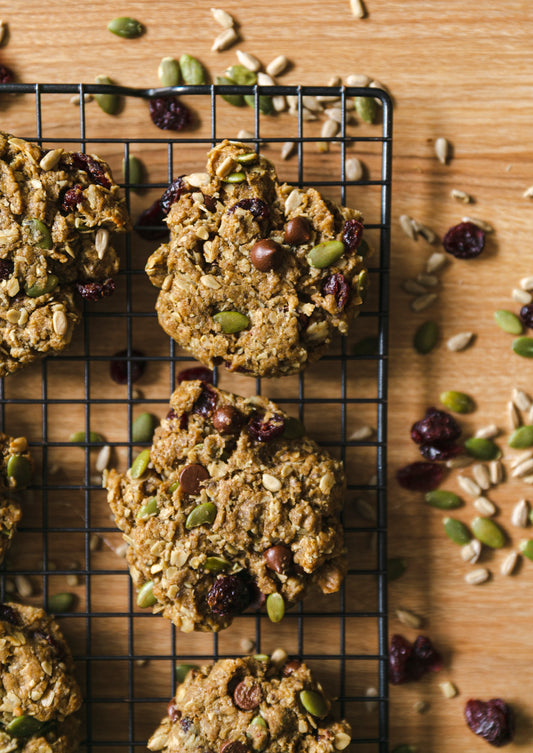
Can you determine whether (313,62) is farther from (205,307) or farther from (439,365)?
(439,365)

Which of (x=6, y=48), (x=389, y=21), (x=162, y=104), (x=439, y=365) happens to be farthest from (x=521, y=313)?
(x=6, y=48)

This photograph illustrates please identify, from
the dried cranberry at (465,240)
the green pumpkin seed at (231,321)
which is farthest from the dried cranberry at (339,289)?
the dried cranberry at (465,240)

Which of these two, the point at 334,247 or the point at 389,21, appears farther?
the point at 389,21

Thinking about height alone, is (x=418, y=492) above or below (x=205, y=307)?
below

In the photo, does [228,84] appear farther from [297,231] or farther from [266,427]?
[266,427]

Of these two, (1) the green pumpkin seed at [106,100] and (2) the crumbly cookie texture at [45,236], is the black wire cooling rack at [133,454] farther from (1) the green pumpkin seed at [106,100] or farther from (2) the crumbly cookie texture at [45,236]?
(2) the crumbly cookie texture at [45,236]
